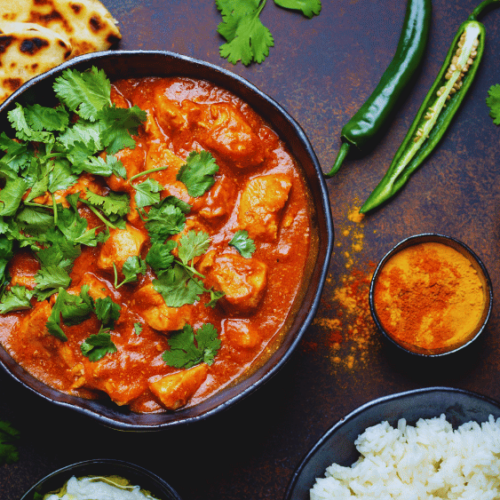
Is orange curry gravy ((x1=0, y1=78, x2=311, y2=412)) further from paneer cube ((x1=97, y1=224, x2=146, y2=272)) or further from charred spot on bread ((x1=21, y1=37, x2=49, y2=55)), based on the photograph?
charred spot on bread ((x1=21, y1=37, x2=49, y2=55))

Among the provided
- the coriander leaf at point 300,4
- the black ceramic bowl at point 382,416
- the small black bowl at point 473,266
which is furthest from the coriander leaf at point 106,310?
the coriander leaf at point 300,4

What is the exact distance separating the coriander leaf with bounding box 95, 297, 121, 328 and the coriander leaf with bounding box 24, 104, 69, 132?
105 cm

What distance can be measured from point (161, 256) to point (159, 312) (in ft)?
1.06

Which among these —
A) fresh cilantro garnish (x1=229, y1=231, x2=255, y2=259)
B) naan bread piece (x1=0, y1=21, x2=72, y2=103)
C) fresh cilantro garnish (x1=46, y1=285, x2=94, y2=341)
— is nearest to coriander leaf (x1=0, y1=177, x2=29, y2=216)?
fresh cilantro garnish (x1=46, y1=285, x2=94, y2=341)

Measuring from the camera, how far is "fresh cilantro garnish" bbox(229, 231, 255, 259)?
114 inches

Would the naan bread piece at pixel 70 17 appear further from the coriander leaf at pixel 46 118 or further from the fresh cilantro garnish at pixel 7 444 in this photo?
the fresh cilantro garnish at pixel 7 444

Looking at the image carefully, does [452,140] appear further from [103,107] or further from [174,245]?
[103,107]

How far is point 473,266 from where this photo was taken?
3223mm

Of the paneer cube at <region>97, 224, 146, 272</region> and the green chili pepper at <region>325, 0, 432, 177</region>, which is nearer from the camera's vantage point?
the paneer cube at <region>97, 224, 146, 272</region>

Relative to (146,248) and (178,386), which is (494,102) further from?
(178,386)

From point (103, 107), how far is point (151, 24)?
1.08 m

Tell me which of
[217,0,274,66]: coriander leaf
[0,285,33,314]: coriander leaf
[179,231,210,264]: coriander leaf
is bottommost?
[0,285,33,314]: coriander leaf

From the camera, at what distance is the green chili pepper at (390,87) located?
3367 mm

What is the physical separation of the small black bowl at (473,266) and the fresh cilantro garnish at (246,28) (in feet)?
5.52
